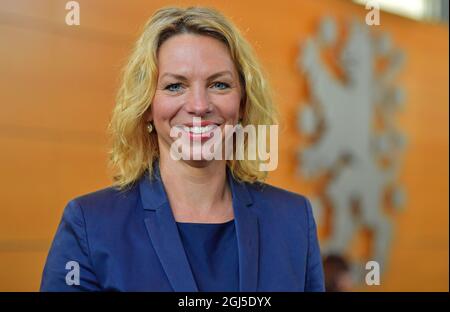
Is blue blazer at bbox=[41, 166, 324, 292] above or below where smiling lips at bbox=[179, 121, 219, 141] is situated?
below

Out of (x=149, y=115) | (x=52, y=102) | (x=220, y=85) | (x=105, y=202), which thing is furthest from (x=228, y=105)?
(x=52, y=102)

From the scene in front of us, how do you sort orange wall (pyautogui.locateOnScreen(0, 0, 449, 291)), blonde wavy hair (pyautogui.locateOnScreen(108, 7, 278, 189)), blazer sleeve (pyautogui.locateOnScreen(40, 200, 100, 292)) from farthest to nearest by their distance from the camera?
orange wall (pyautogui.locateOnScreen(0, 0, 449, 291)), blonde wavy hair (pyautogui.locateOnScreen(108, 7, 278, 189)), blazer sleeve (pyautogui.locateOnScreen(40, 200, 100, 292))

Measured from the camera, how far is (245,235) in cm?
102

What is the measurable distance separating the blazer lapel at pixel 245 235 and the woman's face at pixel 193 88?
0.13 m

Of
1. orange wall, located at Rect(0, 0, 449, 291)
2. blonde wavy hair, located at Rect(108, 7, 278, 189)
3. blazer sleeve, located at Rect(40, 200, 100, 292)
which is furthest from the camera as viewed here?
orange wall, located at Rect(0, 0, 449, 291)

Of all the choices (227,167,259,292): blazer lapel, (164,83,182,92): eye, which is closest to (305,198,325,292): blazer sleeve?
(227,167,259,292): blazer lapel

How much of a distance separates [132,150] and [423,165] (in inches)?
113

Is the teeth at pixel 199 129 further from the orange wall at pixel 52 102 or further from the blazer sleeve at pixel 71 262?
the orange wall at pixel 52 102

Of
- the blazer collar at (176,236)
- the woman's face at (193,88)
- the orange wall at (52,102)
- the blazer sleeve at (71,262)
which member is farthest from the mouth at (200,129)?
the orange wall at (52,102)

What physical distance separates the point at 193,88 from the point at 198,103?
0.09 feet

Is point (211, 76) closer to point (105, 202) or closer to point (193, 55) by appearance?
point (193, 55)

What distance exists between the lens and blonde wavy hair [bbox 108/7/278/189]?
1.05 meters

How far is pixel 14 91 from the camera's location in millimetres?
1988

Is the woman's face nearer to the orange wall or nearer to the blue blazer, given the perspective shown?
the blue blazer
